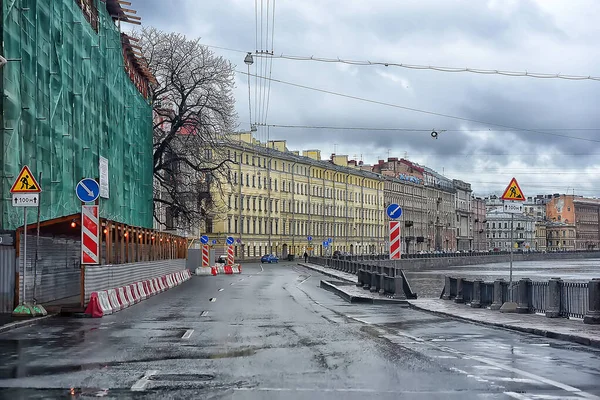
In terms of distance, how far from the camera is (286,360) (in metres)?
13.6

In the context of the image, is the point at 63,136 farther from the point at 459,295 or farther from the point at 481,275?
the point at 481,275

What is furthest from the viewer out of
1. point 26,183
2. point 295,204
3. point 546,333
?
point 295,204

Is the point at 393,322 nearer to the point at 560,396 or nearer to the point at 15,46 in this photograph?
the point at 560,396

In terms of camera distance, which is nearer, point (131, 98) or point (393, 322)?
point (393, 322)

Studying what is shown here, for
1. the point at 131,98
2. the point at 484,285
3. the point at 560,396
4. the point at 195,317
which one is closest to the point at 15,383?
the point at 560,396

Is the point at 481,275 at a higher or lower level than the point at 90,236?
lower

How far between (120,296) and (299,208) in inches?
4256

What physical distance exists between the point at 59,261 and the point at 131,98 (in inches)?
892

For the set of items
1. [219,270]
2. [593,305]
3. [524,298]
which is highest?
[593,305]

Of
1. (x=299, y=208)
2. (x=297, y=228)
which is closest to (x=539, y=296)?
(x=297, y=228)

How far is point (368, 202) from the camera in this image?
16188 centimetres

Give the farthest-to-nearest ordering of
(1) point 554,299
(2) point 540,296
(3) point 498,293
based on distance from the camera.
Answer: (3) point 498,293 → (2) point 540,296 → (1) point 554,299

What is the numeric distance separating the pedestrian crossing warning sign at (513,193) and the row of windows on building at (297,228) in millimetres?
91001

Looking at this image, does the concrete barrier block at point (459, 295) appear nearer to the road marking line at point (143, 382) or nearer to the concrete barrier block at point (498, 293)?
the concrete barrier block at point (498, 293)
